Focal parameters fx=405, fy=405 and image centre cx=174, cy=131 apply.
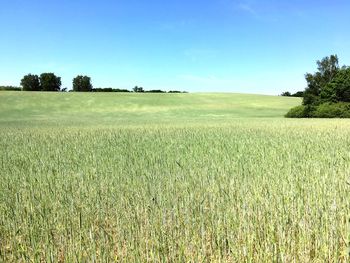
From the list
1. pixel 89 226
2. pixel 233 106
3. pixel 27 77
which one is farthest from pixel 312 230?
pixel 27 77

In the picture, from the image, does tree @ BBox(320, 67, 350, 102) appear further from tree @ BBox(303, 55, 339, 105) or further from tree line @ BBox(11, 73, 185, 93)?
tree line @ BBox(11, 73, 185, 93)

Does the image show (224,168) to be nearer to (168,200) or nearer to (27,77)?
(168,200)

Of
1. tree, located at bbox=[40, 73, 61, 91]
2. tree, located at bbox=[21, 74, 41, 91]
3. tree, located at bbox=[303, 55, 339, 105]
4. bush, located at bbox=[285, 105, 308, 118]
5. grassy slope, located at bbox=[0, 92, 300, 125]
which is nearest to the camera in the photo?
bush, located at bbox=[285, 105, 308, 118]

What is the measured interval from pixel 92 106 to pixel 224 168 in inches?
1986

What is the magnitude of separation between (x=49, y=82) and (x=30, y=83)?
14.6ft

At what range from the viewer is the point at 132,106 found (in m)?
57.3

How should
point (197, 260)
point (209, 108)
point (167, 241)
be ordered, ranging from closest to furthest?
point (197, 260) → point (167, 241) → point (209, 108)

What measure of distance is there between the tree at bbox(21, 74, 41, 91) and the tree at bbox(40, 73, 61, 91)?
1186 millimetres

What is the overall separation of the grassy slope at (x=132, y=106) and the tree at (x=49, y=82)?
34.1 metres

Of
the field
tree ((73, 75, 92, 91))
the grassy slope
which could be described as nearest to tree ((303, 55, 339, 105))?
the grassy slope

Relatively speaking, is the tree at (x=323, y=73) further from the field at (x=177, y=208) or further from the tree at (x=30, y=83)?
the field at (x=177, y=208)

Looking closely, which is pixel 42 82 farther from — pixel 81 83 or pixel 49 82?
pixel 81 83

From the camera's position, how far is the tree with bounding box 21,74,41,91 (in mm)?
95062

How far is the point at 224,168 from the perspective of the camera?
309 inches
